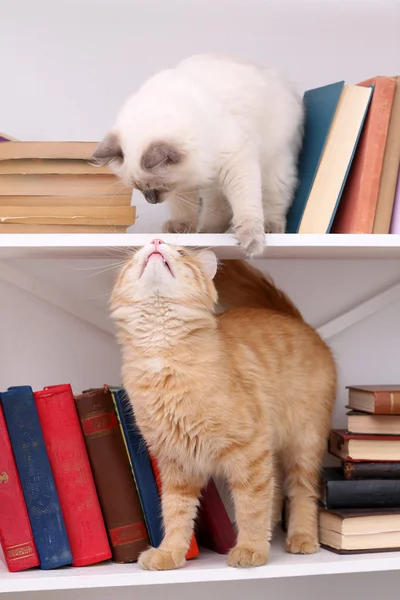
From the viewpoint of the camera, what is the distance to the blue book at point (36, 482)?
1246mm

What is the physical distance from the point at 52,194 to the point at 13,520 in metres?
0.55

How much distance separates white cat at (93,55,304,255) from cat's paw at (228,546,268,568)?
491 millimetres

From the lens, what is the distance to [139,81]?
168cm

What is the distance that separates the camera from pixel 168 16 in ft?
5.55

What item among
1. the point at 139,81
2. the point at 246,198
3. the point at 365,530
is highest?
the point at 139,81

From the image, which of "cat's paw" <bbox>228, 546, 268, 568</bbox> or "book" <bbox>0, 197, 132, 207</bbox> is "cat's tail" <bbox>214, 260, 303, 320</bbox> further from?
"cat's paw" <bbox>228, 546, 268, 568</bbox>

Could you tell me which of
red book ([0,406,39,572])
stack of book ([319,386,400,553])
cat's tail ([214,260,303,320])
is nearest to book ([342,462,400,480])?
stack of book ([319,386,400,553])

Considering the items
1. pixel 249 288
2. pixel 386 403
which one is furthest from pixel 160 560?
pixel 249 288

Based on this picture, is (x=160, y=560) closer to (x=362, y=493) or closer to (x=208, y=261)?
(x=362, y=493)

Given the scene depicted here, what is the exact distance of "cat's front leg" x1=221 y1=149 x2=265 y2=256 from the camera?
1.25 metres

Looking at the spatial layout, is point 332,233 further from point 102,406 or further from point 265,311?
point 102,406

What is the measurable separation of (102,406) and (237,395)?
0.24 meters

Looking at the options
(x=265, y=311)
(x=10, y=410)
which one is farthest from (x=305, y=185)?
(x=10, y=410)

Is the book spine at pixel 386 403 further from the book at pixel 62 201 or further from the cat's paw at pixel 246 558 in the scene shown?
the book at pixel 62 201
